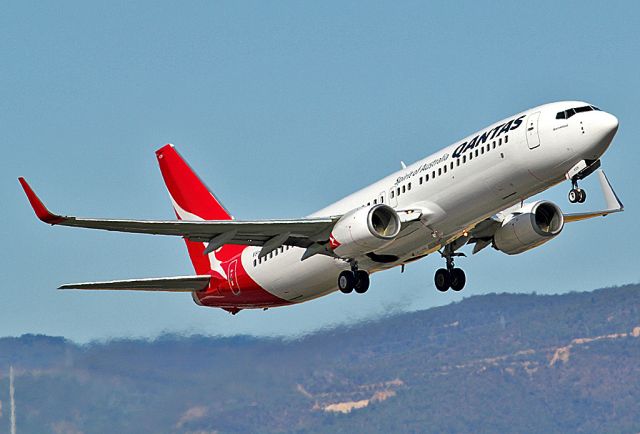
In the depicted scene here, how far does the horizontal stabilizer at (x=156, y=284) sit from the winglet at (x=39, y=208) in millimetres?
6800

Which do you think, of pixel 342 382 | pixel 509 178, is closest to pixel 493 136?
pixel 509 178

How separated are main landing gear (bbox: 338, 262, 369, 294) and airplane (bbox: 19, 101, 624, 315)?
5cm

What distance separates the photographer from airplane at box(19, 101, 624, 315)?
40406 mm

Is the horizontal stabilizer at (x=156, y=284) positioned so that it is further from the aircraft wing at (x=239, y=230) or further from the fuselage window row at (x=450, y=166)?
the fuselage window row at (x=450, y=166)

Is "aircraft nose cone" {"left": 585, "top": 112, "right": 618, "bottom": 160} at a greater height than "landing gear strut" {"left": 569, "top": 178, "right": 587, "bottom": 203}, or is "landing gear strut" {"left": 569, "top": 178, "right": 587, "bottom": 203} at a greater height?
"aircraft nose cone" {"left": 585, "top": 112, "right": 618, "bottom": 160}

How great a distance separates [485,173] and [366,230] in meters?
4.27

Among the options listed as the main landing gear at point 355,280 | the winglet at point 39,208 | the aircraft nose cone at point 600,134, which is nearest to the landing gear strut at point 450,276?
the main landing gear at point 355,280

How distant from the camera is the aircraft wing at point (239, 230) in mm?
41312

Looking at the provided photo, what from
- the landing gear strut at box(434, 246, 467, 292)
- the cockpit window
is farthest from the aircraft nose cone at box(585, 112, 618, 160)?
the landing gear strut at box(434, 246, 467, 292)

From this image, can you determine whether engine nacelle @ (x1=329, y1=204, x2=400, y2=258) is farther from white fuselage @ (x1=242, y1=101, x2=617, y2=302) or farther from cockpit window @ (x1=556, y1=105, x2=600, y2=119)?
cockpit window @ (x1=556, y1=105, x2=600, y2=119)

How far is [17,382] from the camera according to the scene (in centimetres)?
5853

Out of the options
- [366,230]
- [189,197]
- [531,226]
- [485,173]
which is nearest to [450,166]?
[485,173]

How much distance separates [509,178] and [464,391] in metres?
53.1

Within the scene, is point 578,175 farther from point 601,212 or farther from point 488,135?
point 601,212
